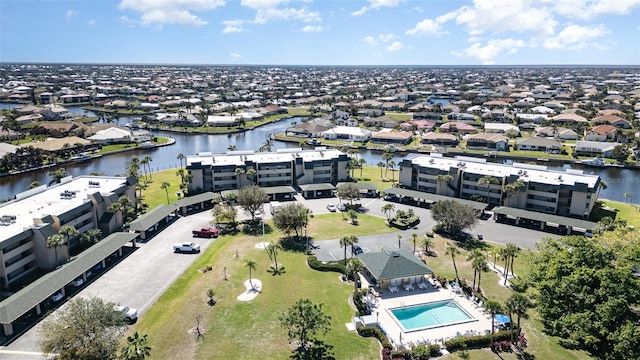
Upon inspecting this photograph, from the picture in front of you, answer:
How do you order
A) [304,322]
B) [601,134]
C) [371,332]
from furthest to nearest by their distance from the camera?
[601,134] → [371,332] → [304,322]

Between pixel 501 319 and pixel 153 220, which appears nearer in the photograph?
pixel 501 319

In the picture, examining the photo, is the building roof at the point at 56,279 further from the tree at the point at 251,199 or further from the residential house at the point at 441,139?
the residential house at the point at 441,139

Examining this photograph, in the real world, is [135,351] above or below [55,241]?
above

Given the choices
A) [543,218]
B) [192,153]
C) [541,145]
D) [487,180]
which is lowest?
[192,153]

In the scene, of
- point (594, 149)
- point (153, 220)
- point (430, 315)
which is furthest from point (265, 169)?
point (594, 149)

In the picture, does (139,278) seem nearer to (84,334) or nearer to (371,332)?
(84,334)

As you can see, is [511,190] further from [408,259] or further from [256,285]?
[256,285]

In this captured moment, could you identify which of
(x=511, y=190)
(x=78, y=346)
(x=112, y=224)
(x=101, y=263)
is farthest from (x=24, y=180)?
(x=511, y=190)
